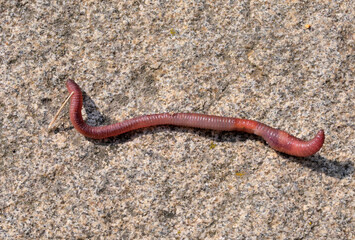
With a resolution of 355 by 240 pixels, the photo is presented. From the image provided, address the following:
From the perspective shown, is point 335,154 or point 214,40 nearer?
point 335,154

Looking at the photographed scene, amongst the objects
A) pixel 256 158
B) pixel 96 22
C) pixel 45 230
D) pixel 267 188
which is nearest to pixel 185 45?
pixel 96 22

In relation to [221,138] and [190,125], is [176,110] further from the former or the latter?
[221,138]

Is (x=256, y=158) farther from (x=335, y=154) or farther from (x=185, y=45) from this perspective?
(x=185, y=45)

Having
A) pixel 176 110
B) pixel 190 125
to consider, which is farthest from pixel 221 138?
pixel 176 110

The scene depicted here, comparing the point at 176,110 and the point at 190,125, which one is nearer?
the point at 190,125

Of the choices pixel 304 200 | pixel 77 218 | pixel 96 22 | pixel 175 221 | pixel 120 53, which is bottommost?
pixel 304 200

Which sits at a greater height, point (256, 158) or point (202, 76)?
point (202, 76)

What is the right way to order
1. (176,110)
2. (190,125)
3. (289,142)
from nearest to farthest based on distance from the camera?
(289,142)
(190,125)
(176,110)

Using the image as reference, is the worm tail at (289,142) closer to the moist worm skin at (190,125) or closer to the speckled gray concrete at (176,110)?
the moist worm skin at (190,125)
